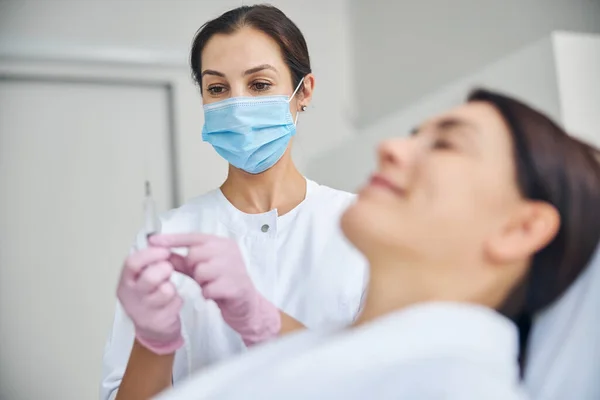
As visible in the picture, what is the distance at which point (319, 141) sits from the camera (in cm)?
170

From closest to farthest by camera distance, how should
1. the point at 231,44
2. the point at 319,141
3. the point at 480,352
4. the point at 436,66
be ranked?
1. the point at 480,352
2. the point at 231,44
3. the point at 436,66
4. the point at 319,141

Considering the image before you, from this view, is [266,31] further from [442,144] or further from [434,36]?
[434,36]

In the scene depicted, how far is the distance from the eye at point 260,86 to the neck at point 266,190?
0.13m

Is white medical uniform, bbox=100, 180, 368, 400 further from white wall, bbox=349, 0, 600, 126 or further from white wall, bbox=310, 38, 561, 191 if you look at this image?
white wall, bbox=349, 0, 600, 126

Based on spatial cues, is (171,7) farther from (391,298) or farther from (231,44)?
(391,298)

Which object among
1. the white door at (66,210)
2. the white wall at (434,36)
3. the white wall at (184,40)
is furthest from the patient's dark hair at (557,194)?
the white door at (66,210)

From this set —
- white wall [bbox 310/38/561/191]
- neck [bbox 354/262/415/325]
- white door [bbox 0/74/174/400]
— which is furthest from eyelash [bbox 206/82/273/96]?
white door [bbox 0/74/174/400]

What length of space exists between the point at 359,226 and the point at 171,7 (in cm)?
133

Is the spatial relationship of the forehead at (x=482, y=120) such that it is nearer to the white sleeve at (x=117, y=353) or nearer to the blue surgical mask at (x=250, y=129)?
the blue surgical mask at (x=250, y=129)

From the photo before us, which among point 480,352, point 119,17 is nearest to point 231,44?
point 480,352

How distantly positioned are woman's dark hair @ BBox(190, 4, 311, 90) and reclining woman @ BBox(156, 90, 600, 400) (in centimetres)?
41

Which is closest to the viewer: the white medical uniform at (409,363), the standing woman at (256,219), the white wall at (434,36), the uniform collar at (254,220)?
the white medical uniform at (409,363)

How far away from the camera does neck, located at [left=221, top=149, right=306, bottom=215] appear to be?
1034 millimetres

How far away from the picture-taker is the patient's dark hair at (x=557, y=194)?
0.66m
